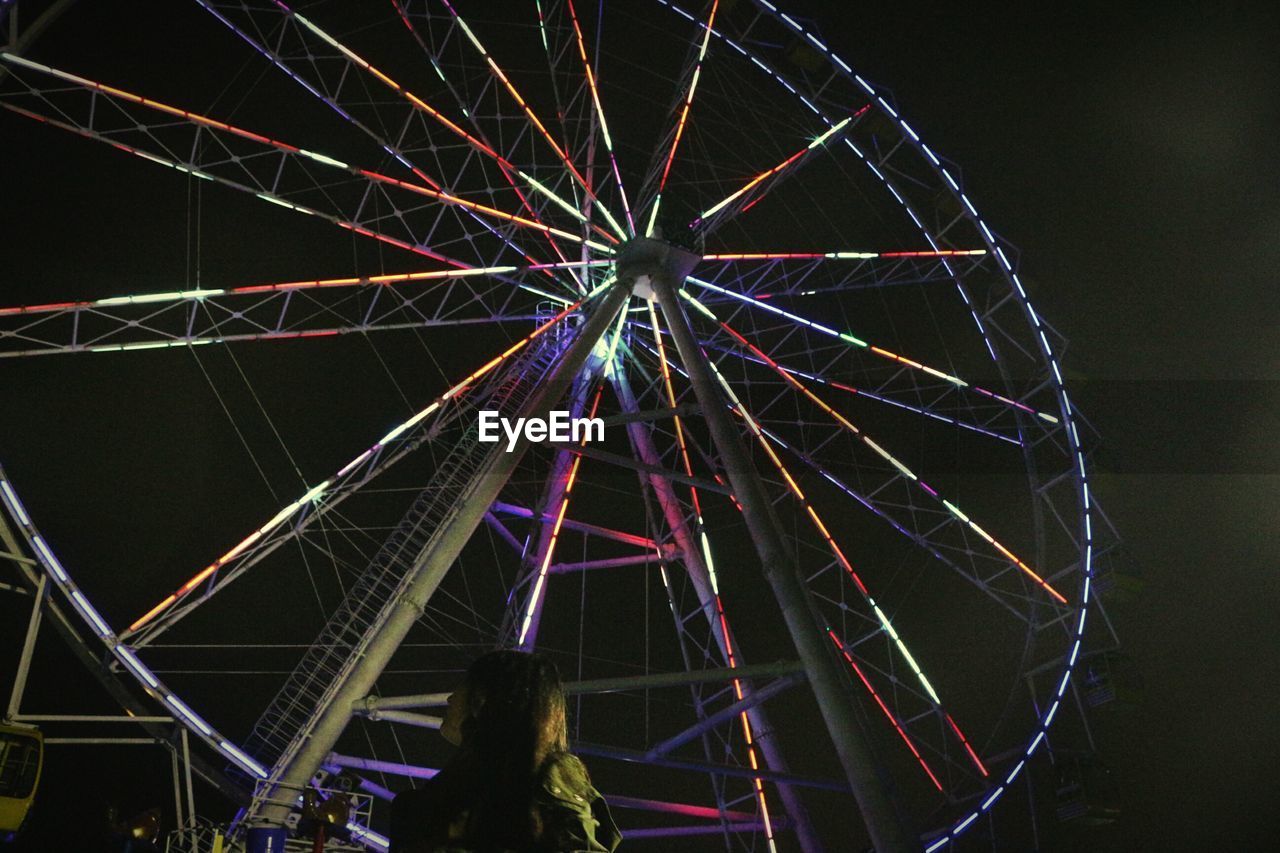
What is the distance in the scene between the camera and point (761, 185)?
51.6ft

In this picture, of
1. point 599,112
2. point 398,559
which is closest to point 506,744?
point 398,559

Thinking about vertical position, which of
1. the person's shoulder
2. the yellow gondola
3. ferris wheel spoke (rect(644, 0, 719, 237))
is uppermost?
ferris wheel spoke (rect(644, 0, 719, 237))

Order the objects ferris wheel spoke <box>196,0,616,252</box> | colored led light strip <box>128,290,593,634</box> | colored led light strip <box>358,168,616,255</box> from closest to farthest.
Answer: colored led light strip <box>128,290,593,634</box>, colored led light strip <box>358,168,616,255</box>, ferris wheel spoke <box>196,0,616,252</box>

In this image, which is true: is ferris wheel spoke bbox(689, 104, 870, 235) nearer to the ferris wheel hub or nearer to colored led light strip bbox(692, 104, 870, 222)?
colored led light strip bbox(692, 104, 870, 222)

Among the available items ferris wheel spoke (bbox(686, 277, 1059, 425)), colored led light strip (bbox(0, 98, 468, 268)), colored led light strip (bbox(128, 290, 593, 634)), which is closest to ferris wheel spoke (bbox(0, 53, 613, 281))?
colored led light strip (bbox(0, 98, 468, 268))

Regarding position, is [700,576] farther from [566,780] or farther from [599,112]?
[566,780]

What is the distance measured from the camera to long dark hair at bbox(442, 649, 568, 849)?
129 inches

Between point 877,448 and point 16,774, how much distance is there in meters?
10.9

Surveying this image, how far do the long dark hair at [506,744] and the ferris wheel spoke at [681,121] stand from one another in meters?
11.5

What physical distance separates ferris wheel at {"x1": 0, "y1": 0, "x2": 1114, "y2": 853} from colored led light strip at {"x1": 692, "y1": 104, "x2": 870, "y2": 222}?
0.24 ft

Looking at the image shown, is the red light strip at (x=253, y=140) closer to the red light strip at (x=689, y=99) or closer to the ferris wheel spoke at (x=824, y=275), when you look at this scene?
the red light strip at (x=689, y=99)

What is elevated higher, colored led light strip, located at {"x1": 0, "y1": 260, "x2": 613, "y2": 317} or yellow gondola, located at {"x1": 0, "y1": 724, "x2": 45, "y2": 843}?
colored led light strip, located at {"x1": 0, "y1": 260, "x2": 613, "y2": 317}

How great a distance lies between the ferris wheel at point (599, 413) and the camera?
42.2 ft

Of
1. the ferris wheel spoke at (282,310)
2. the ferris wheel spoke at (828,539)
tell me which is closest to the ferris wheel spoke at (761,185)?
the ferris wheel spoke at (282,310)
